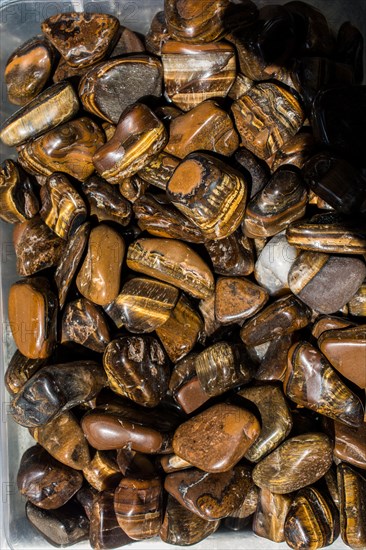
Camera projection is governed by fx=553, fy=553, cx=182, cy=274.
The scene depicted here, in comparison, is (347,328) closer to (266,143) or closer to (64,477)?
(266,143)

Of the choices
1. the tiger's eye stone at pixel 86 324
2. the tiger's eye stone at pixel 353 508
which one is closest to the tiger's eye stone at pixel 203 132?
the tiger's eye stone at pixel 86 324

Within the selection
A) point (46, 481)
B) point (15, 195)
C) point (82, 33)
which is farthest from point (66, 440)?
point (82, 33)

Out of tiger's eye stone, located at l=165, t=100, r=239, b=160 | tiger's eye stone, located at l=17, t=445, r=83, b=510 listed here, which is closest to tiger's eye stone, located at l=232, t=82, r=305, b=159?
tiger's eye stone, located at l=165, t=100, r=239, b=160

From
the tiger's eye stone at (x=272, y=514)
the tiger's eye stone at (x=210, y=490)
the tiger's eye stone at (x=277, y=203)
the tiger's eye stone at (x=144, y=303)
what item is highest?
the tiger's eye stone at (x=277, y=203)

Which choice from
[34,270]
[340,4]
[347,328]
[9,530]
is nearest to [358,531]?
[347,328]

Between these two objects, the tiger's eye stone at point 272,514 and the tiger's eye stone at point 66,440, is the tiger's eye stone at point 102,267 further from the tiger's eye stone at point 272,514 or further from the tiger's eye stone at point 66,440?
the tiger's eye stone at point 272,514

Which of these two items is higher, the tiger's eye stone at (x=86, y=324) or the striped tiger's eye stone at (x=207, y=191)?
the striped tiger's eye stone at (x=207, y=191)

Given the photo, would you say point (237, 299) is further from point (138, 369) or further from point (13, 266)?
point (13, 266)
